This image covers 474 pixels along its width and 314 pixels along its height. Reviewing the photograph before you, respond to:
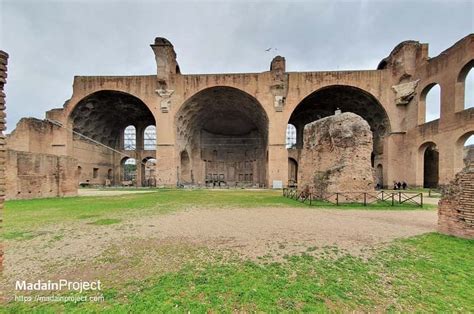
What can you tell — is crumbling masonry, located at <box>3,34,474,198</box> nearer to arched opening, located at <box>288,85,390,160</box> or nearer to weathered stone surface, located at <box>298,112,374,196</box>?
arched opening, located at <box>288,85,390,160</box>

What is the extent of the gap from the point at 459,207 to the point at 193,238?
21.1 feet

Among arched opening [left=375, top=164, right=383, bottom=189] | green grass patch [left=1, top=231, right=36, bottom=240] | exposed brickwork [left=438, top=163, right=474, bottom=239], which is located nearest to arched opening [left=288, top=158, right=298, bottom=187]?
arched opening [left=375, top=164, right=383, bottom=189]

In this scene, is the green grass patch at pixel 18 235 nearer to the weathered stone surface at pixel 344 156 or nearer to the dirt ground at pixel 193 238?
the dirt ground at pixel 193 238

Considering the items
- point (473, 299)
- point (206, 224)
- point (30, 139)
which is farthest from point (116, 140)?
point (473, 299)

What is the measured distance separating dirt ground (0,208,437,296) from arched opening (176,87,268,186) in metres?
20.0

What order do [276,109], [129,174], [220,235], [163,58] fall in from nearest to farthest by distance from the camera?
[220,235] < [163,58] < [276,109] < [129,174]

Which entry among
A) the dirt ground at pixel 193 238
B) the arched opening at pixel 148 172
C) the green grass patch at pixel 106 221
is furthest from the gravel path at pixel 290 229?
the arched opening at pixel 148 172

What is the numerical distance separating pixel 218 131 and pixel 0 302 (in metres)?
35.8

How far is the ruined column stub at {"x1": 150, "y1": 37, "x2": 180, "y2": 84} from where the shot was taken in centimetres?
2434

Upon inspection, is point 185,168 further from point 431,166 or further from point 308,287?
point 431,166

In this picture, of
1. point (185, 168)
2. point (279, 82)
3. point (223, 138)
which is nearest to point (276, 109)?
point (279, 82)

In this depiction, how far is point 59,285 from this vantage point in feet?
10.5

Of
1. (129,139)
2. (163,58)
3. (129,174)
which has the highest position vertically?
(163,58)

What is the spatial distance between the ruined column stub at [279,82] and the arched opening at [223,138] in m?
2.08
